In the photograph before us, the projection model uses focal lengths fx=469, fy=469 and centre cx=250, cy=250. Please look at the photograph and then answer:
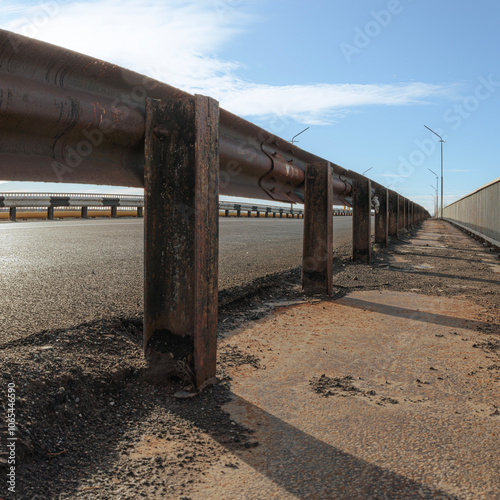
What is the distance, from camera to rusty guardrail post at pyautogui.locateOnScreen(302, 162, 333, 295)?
4.67 metres

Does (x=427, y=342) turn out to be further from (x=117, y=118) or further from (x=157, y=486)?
(x=117, y=118)

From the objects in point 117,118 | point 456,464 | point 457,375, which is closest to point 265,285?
point 457,375

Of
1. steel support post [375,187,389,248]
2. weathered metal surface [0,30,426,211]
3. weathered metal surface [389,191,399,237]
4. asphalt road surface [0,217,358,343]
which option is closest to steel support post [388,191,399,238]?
weathered metal surface [389,191,399,237]

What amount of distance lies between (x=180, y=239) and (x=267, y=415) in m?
0.89

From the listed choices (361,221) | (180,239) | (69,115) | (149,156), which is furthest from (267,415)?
(361,221)

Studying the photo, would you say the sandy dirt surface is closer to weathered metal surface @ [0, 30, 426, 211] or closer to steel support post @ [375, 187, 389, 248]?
weathered metal surface @ [0, 30, 426, 211]

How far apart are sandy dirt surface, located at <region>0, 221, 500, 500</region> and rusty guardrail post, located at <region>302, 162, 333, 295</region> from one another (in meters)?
1.30

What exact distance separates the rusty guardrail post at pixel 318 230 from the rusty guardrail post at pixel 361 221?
260 cm

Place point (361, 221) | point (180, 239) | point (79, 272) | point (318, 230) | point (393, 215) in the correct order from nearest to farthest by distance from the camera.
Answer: point (180, 239)
point (318, 230)
point (79, 272)
point (361, 221)
point (393, 215)

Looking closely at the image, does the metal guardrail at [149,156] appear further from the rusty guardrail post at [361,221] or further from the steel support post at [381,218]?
the steel support post at [381,218]

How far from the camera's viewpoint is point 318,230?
15.9 feet

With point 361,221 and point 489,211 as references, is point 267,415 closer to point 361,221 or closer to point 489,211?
point 361,221

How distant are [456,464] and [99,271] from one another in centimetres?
427

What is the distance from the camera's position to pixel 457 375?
8.09 ft
